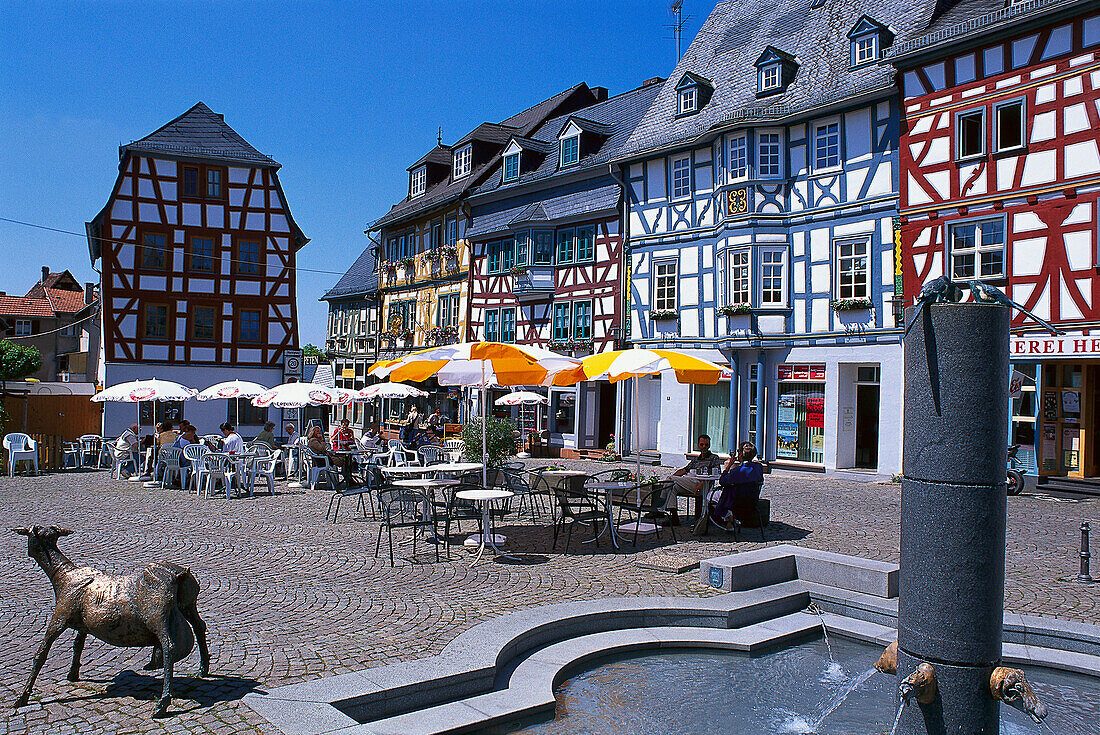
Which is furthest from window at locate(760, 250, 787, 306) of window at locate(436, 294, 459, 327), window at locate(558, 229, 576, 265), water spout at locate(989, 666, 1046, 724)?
water spout at locate(989, 666, 1046, 724)

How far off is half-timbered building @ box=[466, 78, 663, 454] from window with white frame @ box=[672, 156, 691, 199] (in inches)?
104

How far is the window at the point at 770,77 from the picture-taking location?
25672 millimetres

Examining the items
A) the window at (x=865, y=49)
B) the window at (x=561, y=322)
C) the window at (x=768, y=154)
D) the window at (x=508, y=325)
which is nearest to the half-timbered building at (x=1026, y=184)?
the window at (x=865, y=49)

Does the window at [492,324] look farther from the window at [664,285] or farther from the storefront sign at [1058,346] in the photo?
the storefront sign at [1058,346]

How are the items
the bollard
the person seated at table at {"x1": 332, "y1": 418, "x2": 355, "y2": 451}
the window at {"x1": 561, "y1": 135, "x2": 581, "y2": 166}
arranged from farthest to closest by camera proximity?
the window at {"x1": 561, "y1": 135, "x2": 581, "y2": 166} → the person seated at table at {"x1": 332, "y1": 418, "x2": 355, "y2": 451} → the bollard

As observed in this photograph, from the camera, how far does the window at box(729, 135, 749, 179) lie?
81.9ft

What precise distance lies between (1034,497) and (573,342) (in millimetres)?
16452

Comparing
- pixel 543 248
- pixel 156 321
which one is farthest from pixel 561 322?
pixel 156 321

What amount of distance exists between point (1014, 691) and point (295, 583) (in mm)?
6835

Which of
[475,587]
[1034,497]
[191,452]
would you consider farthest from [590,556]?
[1034,497]

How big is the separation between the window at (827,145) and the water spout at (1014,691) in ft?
67.8

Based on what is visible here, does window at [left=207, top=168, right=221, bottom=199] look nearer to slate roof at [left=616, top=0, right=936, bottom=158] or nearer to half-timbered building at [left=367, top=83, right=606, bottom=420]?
half-timbered building at [left=367, top=83, right=606, bottom=420]

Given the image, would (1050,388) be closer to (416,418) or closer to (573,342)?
(573,342)

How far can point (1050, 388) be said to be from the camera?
19891 millimetres
